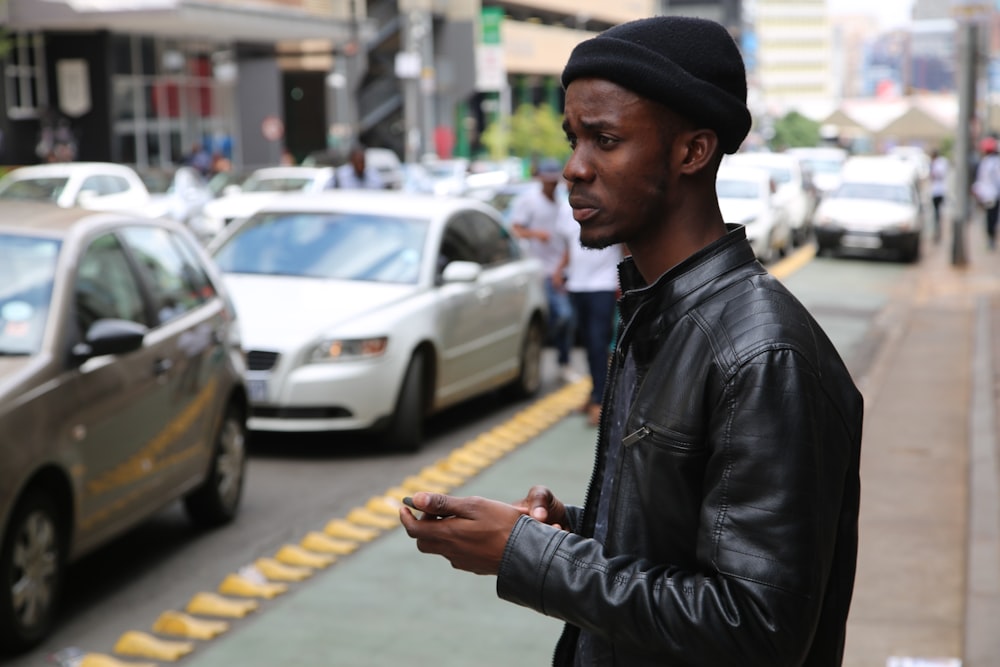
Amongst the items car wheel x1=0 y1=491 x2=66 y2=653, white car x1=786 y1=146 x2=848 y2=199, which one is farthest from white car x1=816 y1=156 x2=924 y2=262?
car wheel x1=0 y1=491 x2=66 y2=653

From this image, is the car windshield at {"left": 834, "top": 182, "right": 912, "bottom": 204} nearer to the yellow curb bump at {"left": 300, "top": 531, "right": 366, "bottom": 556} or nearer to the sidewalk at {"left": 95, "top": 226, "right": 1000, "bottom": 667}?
the sidewalk at {"left": 95, "top": 226, "right": 1000, "bottom": 667}

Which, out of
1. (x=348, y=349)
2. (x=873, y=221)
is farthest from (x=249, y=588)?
(x=873, y=221)

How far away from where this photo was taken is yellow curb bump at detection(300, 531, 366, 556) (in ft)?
23.6

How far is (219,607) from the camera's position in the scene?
6164mm

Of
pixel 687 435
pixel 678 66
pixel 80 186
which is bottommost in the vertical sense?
pixel 80 186

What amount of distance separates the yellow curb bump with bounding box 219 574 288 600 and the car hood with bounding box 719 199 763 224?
18643mm

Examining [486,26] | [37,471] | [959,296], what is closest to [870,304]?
[959,296]

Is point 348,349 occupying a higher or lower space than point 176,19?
lower

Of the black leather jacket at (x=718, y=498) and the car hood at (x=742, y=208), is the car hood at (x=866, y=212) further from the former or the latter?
the black leather jacket at (x=718, y=498)

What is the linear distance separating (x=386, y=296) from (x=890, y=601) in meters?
4.41

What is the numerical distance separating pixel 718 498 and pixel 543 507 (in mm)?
383

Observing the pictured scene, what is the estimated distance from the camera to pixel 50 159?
32.6m

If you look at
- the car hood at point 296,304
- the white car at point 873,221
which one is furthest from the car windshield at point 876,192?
the car hood at point 296,304

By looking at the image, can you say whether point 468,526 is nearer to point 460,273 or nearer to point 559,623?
point 559,623
